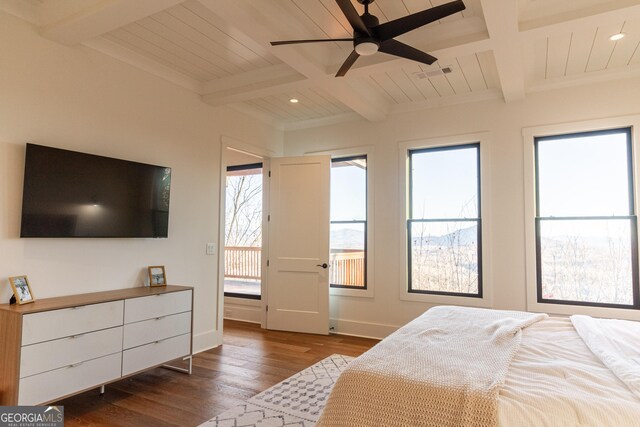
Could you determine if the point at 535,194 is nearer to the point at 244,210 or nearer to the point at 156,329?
the point at 156,329

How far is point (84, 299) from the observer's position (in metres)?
2.89

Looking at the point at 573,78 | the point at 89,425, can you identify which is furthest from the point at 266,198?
the point at 573,78

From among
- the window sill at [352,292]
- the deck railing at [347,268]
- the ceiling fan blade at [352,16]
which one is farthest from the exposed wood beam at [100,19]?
the window sill at [352,292]

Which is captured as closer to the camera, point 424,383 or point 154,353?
point 424,383

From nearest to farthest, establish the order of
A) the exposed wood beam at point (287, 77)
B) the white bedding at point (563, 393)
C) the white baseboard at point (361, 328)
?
the white bedding at point (563, 393) → the exposed wood beam at point (287, 77) → the white baseboard at point (361, 328)

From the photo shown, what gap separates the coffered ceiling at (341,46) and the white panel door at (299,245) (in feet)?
3.30

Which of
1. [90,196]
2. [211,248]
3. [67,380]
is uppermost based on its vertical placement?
[90,196]

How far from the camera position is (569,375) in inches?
65.3

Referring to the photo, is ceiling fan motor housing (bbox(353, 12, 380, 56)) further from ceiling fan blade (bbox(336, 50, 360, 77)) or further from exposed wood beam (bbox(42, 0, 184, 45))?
exposed wood beam (bbox(42, 0, 184, 45))

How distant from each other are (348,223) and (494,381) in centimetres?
378

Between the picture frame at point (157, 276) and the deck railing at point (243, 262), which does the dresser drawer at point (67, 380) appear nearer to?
the picture frame at point (157, 276)

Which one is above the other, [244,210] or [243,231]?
[244,210]

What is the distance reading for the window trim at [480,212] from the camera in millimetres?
4332

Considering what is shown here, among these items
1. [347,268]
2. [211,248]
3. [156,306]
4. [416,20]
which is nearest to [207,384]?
[156,306]
